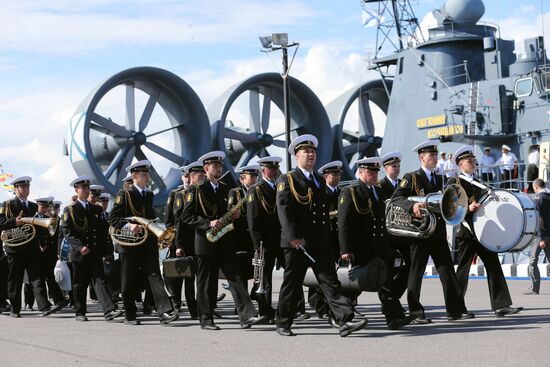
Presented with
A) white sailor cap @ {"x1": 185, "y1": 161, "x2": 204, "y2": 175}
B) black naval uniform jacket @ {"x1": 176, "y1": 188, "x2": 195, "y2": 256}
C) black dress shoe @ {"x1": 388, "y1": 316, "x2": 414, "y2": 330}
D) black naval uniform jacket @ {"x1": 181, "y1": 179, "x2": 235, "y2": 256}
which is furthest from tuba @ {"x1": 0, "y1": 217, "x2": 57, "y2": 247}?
black dress shoe @ {"x1": 388, "y1": 316, "x2": 414, "y2": 330}

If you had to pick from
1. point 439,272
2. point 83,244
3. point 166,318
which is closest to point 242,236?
point 166,318

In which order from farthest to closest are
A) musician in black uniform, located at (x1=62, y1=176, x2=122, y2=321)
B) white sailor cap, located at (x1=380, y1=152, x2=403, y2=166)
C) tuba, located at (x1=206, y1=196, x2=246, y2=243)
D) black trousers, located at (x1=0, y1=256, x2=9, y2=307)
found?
black trousers, located at (x1=0, y1=256, x2=9, y2=307), musician in black uniform, located at (x1=62, y1=176, x2=122, y2=321), white sailor cap, located at (x1=380, y1=152, x2=403, y2=166), tuba, located at (x1=206, y1=196, x2=246, y2=243)

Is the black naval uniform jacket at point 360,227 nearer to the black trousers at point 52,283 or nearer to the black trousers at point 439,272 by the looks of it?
the black trousers at point 439,272

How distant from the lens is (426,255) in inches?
373

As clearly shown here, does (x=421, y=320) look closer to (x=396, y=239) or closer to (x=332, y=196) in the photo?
(x=396, y=239)

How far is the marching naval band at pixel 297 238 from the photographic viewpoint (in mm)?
8742

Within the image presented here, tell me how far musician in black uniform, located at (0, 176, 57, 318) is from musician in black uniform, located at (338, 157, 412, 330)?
4.80m

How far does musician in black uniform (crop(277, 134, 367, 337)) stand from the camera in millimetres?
8625

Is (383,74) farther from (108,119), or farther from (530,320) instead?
(530,320)

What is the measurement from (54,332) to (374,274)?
10.8 feet

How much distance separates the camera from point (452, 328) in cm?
877

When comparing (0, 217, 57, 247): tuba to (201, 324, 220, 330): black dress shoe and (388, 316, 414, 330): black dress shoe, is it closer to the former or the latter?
(201, 324, 220, 330): black dress shoe

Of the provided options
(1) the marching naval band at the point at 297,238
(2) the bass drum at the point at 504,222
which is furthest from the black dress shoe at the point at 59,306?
(2) the bass drum at the point at 504,222

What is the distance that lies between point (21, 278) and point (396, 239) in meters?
5.18
